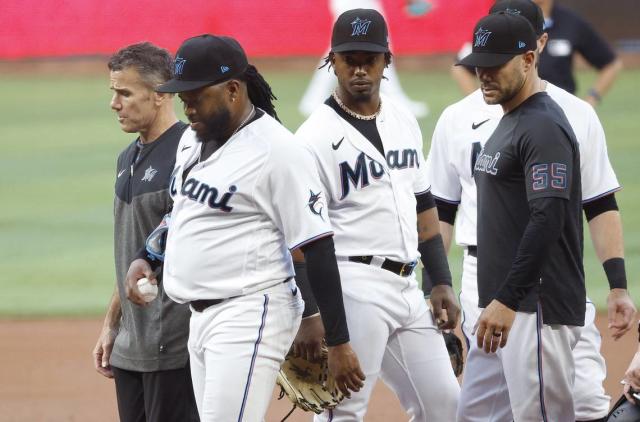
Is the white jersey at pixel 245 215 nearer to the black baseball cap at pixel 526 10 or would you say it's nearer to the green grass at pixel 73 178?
the black baseball cap at pixel 526 10

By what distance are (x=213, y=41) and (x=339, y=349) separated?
1055mm

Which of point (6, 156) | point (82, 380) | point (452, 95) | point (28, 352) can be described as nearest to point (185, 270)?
point (82, 380)

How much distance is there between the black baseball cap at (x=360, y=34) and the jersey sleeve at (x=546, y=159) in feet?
2.19

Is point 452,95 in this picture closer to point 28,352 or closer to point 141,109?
point 28,352

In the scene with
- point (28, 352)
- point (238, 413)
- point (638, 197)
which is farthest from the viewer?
point (638, 197)

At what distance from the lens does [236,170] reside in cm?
367

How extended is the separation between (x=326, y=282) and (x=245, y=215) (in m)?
0.33

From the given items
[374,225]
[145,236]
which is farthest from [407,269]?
[145,236]

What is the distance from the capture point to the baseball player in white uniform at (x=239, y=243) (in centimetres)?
364

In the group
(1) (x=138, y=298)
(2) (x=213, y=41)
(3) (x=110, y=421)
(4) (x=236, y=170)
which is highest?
(2) (x=213, y=41)

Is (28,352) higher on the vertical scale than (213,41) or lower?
lower

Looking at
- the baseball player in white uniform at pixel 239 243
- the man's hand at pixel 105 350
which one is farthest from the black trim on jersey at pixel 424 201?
the man's hand at pixel 105 350

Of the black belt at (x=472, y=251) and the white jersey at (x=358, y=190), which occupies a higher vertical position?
the white jersey at (x=358, y=190)

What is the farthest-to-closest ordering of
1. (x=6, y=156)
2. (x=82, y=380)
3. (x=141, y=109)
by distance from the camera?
1. (x=6, y=156)
2. (x=82, y=380)
3. (x=141, y=109)
